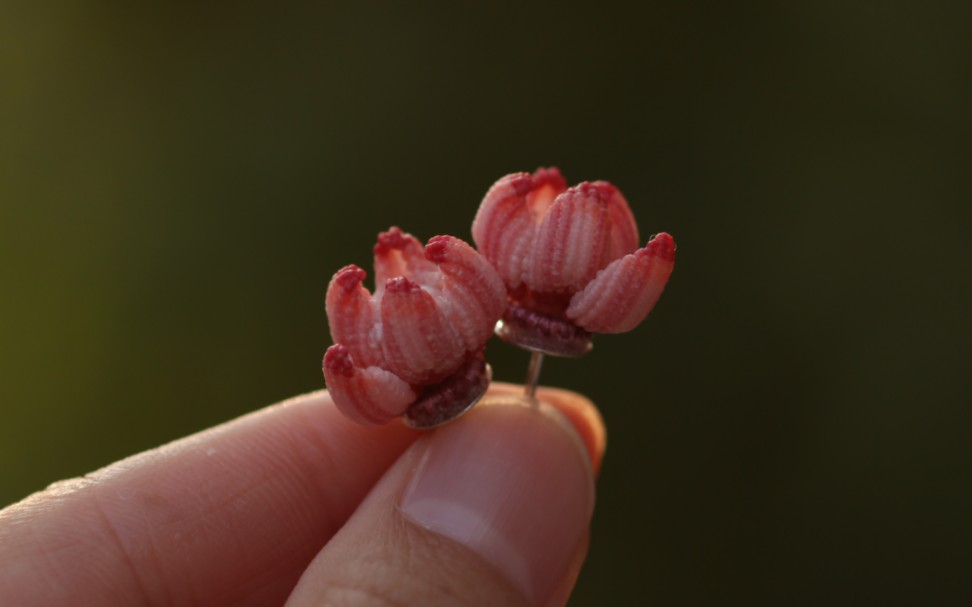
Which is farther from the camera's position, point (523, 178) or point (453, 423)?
point (453, 423)

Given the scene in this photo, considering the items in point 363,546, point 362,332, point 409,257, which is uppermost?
point 409,257

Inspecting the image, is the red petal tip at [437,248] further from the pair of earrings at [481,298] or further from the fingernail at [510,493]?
the fingernail at [510,493]

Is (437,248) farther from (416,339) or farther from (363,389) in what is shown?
(363,389)

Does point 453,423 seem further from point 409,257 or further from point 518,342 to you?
point 409,257

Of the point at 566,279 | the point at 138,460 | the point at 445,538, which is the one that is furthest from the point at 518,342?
the point at 138,460

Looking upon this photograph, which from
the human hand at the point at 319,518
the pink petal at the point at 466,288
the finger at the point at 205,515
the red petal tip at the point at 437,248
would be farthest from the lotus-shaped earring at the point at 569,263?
the finger at the point at 205,515

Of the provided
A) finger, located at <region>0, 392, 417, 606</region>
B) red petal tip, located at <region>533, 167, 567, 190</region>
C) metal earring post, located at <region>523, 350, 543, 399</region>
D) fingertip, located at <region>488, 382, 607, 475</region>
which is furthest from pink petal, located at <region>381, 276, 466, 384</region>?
fingertip, located at <region>488, 382, 607, 475</region>

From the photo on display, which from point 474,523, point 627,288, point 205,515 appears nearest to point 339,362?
point 474,523
